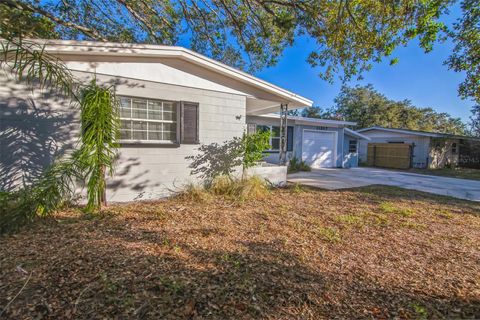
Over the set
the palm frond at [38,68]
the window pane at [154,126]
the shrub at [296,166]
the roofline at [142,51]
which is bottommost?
the shrub at [296,166]

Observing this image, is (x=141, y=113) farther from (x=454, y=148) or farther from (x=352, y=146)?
(x=454, y=148)

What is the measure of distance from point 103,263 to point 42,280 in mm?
520

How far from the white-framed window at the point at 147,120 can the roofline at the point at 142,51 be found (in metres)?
0.97

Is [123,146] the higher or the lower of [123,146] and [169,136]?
the lower

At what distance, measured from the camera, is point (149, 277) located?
2424 mm

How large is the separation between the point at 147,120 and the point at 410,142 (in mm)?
19780

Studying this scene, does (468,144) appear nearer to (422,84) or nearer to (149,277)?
(422,84)

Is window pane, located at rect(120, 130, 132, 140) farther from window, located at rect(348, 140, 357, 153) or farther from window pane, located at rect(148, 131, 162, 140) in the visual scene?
window, located at rect(348, 140, 357, 153)

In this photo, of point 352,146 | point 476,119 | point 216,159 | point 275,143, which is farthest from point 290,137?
point 476,119

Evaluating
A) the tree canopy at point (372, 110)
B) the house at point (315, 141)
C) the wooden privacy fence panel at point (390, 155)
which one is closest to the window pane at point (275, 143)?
the house at point (315, 141)

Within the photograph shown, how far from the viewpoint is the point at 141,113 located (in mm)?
5602

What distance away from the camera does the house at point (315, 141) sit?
525 inches

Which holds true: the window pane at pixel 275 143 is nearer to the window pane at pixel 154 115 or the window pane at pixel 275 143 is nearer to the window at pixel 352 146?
the window at pixel 352 146

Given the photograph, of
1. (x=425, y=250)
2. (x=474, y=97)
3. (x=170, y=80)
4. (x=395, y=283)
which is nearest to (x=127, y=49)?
(x=170, y=80)
